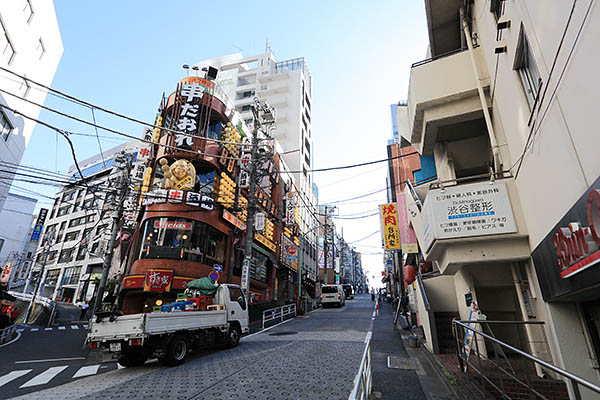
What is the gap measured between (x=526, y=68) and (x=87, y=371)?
14.3 m

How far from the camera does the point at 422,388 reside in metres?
6.64

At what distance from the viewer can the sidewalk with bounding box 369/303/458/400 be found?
6.24m

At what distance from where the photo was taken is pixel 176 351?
8.84 metres

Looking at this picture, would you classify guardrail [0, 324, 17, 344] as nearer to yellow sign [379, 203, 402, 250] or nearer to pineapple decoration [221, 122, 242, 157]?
pineapple decoration [221, 122, 242, 157]

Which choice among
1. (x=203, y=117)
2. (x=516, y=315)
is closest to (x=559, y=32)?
(x=516, y=315)

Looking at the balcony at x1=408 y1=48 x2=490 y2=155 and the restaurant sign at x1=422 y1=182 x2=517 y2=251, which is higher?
the balcony at x1=408 y1=48 x2=490 y2=155

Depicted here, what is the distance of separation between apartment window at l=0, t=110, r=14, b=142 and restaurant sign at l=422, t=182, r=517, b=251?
86.1 ft

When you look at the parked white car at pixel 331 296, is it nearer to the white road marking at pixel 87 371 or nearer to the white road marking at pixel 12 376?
the white road marking at pixel 87 371

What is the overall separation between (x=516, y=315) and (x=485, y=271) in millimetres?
2175

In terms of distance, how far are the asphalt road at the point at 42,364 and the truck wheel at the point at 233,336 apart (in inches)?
146

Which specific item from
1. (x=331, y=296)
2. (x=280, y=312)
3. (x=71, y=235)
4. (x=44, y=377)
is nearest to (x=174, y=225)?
(x=280, y=312)

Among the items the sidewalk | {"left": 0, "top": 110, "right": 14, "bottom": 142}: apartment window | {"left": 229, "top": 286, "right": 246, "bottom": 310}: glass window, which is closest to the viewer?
the sidewalk

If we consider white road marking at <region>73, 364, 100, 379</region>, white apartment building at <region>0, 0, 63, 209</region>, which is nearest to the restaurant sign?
white road marking at <region>73, 364, 100, 379</region>

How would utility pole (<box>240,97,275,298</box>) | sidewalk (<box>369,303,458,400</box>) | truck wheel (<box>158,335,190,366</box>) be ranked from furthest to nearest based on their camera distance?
utility pole (<box>240,97,275,298</box>), truck wheel (<box>158,335,190,366</box>), sidewalk (<box>369,303,458,400</box>)
